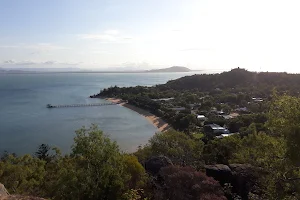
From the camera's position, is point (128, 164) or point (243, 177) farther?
point (128, 164)

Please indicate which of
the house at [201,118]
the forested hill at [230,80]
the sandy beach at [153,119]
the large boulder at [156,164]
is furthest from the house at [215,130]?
the forested hill at [230,80]

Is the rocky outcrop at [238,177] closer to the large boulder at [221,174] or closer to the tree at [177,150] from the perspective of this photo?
the large boulder at [221,174]

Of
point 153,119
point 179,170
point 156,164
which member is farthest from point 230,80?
point 179,170

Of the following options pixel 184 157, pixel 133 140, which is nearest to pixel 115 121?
pixel 133 140

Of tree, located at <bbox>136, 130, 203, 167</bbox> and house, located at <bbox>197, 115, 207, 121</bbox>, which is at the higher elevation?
tree, located at <bbox>136, 130, 203, 167</bbox>

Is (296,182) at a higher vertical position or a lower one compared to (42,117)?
higher

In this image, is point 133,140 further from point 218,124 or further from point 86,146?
point 86,146

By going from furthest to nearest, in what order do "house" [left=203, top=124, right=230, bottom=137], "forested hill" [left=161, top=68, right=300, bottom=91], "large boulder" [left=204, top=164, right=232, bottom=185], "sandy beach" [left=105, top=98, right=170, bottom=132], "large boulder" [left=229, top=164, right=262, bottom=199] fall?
"forested hill" [left=161, top=68, right=300, bottom=91] < "sandy beach" [left=105, top=98, right=170, bottom=132] < "house" [left=203, top=124, right=230, bottom=137] < "large boulder" [left=204, top=164, right=232, bottom=185] < "large boulder" [left=229, top=164, right=262, bottom=199]

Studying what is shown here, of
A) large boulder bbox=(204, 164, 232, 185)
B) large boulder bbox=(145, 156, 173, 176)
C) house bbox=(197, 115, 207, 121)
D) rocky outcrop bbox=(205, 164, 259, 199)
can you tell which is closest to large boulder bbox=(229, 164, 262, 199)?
rocky outcrop bbox=(205, 164, 259, 199)

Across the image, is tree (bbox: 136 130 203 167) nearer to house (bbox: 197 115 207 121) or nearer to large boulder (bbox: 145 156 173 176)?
large boulder (bbox: 145 156 173 176)
